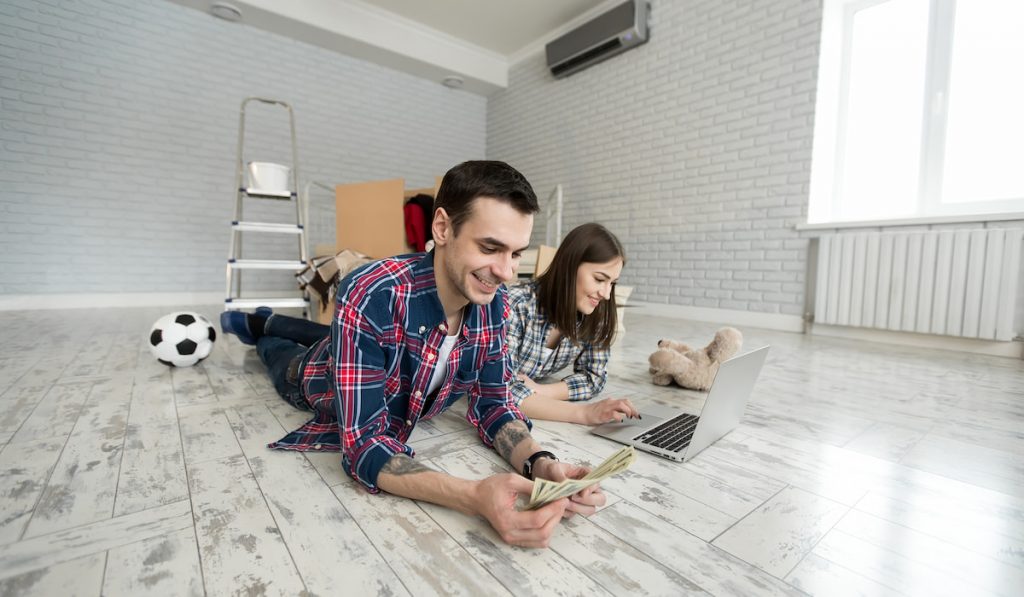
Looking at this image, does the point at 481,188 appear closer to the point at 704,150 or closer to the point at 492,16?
the point at 704,150

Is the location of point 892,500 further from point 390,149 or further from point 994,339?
point 390,149

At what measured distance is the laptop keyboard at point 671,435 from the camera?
1.21 m

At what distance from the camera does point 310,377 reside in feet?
4.00

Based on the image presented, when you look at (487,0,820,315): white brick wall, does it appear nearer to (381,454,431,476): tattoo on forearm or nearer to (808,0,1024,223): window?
(808,0,1024,223): window

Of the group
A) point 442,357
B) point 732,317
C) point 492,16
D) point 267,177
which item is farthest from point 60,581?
point 492,16

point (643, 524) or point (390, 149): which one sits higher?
point (390, 149)

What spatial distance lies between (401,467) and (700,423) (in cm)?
69

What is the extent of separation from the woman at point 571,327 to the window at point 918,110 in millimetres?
2620

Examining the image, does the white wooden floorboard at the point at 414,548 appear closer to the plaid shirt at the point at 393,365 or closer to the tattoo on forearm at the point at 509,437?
the plaid shirt at the point at 393,365

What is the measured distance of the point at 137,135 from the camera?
13.1ft

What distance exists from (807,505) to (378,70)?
5.59 metres

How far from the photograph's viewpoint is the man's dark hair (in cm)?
82

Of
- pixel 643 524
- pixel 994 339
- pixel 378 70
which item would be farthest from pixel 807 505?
pixel 378 70

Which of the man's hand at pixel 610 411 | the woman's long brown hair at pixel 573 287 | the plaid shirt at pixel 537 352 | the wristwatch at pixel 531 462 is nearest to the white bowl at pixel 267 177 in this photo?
the plaid shirt at pixel 537 352
